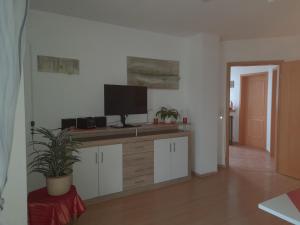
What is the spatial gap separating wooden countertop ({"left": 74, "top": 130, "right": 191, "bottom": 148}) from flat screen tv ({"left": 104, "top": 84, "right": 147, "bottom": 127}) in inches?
11.7

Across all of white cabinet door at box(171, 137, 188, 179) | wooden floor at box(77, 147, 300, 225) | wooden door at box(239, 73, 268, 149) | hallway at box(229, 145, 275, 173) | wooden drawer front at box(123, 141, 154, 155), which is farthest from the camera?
wooden door at box(239, 73, 268, 149)

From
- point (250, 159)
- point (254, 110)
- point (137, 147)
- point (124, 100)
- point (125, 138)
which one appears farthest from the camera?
point (254, 110)

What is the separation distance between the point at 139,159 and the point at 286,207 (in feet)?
7.07

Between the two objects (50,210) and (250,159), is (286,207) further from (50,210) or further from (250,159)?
(250,159)

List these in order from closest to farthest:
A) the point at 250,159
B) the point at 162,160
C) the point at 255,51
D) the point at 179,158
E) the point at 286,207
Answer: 1. the point at 286,207
2. the point at 162,160
3. the point at 179,158
4. the point at 255,51
5. the point at 250,159

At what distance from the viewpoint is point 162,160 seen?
3.44m

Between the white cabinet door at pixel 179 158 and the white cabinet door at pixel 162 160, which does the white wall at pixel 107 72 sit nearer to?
the white cabinet door at pixel 179 158

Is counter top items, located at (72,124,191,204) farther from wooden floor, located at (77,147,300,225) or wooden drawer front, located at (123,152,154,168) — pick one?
wooden floor, located at (77,147,300,225)

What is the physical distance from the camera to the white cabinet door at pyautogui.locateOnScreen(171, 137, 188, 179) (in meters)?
3.55

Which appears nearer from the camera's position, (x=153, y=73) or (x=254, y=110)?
(x=153, y=73)

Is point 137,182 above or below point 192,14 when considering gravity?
below

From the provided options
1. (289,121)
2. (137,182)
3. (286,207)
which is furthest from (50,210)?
(289,121)

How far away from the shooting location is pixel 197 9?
2.78 m

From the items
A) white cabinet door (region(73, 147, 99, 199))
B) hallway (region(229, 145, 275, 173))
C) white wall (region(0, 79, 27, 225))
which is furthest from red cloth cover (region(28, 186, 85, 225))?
hallway (region(229, 145, 275, 173))
